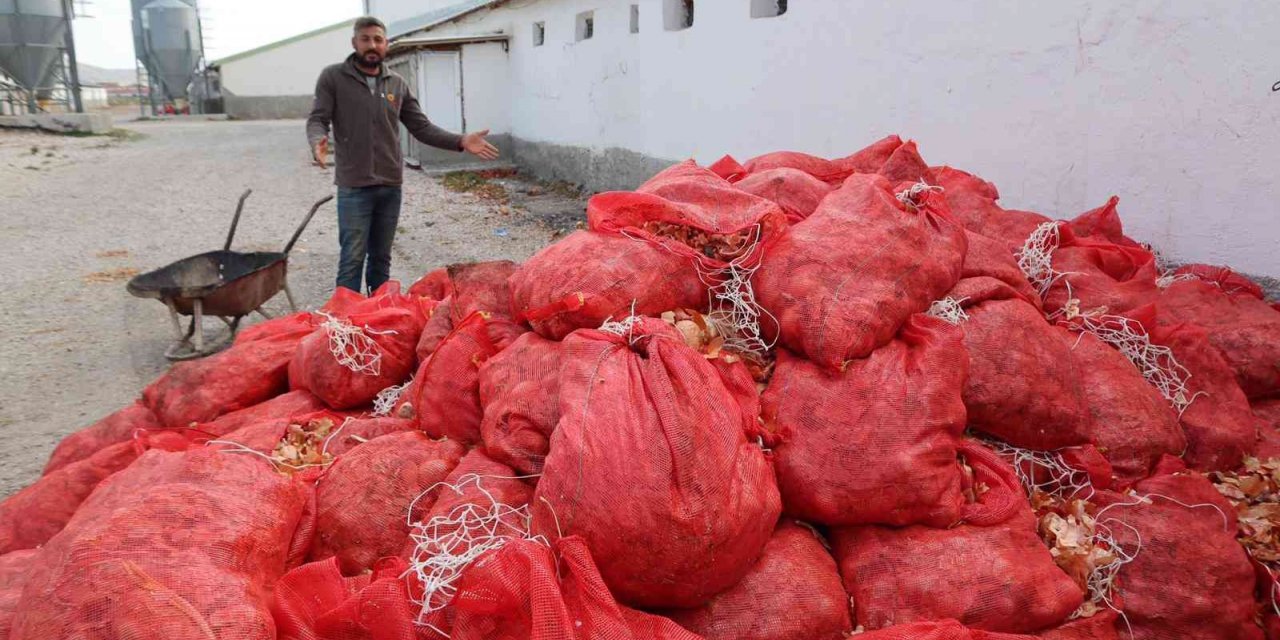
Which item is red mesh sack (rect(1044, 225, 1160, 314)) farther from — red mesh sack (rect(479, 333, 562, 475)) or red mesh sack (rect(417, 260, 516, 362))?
red mesh sack (rect(417, 260, 516, 362))

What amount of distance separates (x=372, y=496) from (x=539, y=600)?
82cm

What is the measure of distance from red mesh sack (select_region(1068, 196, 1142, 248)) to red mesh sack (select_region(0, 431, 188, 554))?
3.64 m

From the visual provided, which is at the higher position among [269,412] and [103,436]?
[269,412]

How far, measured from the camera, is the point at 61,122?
17.5 m

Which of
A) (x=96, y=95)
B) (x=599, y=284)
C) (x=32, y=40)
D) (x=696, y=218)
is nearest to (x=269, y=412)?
(x=599, y=284)

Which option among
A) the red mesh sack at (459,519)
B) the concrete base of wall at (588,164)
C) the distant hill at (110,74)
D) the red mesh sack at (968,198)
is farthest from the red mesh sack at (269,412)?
the distant hill at (110,74)

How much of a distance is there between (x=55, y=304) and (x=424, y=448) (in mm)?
5468

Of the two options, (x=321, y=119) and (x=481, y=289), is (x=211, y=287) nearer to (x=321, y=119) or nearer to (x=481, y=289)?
(x=321, y=119)

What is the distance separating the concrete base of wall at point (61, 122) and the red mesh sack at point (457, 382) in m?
19.4

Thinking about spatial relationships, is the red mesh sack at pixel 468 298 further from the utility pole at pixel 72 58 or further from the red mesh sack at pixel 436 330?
the utility pole at pixel 72 58

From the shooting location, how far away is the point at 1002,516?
2.11 meters

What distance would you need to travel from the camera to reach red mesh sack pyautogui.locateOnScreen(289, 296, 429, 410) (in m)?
2.93

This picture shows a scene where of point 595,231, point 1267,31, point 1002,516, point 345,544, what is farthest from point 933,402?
point 1267,31

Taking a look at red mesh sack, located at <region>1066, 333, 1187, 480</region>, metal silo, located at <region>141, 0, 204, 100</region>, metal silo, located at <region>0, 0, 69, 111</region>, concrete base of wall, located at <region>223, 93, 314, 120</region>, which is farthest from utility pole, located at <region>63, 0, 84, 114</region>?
red mesh sack, located at <region>1066, 333, 1187, 480</region>
